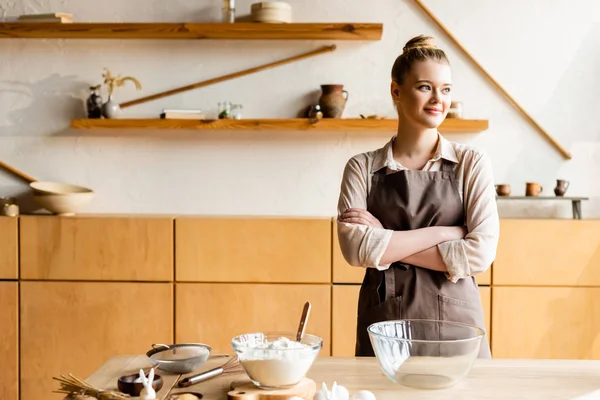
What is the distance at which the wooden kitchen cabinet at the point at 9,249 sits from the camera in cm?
386

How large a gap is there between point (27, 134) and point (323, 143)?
5.69 ft

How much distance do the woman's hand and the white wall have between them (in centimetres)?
185

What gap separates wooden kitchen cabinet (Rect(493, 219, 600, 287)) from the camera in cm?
374

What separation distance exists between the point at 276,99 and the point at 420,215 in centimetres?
206

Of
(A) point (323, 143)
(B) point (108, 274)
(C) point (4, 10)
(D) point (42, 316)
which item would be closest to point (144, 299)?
(B) point (108, 274)

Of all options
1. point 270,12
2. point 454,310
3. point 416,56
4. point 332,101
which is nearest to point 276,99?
point 332,101

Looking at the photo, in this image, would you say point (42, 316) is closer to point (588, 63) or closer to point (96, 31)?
point (96, 31)

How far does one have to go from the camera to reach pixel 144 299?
3.84m

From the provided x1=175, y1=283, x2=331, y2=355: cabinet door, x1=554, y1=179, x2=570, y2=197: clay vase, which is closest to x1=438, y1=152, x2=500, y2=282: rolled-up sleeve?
x1=175, y1=283, x2=331, y2=355: cabinet door

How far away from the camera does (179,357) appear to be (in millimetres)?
1763

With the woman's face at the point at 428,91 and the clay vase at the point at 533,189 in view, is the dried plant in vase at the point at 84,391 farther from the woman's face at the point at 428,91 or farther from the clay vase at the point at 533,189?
the clay vase at the point at 533,189

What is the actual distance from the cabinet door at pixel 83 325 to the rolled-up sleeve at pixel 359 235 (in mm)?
1723

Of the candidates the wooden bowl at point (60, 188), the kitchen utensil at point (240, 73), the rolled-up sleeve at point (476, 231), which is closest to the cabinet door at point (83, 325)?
the wooden bowl at point (60, 188)

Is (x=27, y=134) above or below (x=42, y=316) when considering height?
above
